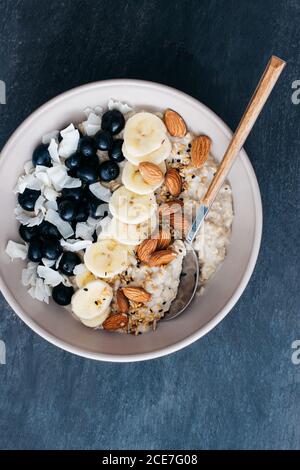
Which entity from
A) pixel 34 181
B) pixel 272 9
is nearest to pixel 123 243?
pixel 34 181

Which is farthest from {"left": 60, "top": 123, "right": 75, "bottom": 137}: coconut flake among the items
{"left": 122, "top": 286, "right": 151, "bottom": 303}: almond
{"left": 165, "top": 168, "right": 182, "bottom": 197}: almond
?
{"left": 122, "top": 286, "right": 151, "bottom": 303}: almond

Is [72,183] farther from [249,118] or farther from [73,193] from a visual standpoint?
[249,118]

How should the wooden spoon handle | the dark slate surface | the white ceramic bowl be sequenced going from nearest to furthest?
the wooden spoon handle < the white ceramic bowl < the dark slate surface

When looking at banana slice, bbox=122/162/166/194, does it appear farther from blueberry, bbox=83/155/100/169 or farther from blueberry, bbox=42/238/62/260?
blueberry, bbox=42/238/62/260

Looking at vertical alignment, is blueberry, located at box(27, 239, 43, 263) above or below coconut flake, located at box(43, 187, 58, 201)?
below

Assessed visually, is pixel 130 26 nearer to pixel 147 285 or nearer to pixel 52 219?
pixel 52 219

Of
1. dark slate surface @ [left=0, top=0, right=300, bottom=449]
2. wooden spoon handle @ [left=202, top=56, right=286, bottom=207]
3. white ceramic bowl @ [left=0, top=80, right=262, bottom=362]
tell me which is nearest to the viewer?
wooden spoon handle @ [left=202, top=56, right=286, bottom=207]

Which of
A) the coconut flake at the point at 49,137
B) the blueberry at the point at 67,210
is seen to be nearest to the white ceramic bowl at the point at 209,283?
the coconut flake at the point at 49,137
